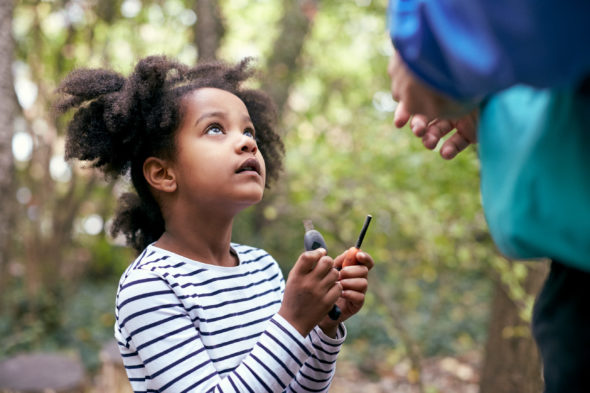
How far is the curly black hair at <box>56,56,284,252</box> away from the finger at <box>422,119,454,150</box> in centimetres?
73

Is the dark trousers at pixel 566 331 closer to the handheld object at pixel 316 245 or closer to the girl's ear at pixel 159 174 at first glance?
the handheld object at pixel 316 245

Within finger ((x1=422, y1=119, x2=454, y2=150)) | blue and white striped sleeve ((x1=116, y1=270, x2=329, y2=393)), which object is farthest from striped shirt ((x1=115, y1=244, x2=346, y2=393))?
finger ((x1=422, y1=119, x2=454, y2=150))

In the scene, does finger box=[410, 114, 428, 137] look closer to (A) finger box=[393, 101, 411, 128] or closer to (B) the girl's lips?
(A) finger box=[393, 101, 411, 128]

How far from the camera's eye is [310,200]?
4680 millimetres

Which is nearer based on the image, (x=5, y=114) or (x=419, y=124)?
(x=419, y=124)

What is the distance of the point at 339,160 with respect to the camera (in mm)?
4449

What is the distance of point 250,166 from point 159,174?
0.94 feet

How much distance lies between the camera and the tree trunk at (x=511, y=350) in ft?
11.9

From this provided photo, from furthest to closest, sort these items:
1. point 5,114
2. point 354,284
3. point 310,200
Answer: point 310,200, point 5,114, point 354,284

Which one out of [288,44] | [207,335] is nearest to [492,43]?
[207,335]

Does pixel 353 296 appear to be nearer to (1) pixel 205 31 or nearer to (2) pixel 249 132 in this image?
(2) pixel 249 132

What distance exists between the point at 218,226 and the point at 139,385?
46 cm

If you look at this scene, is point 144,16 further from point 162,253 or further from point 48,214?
point 162,253

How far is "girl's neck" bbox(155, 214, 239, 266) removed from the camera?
5.14ft
